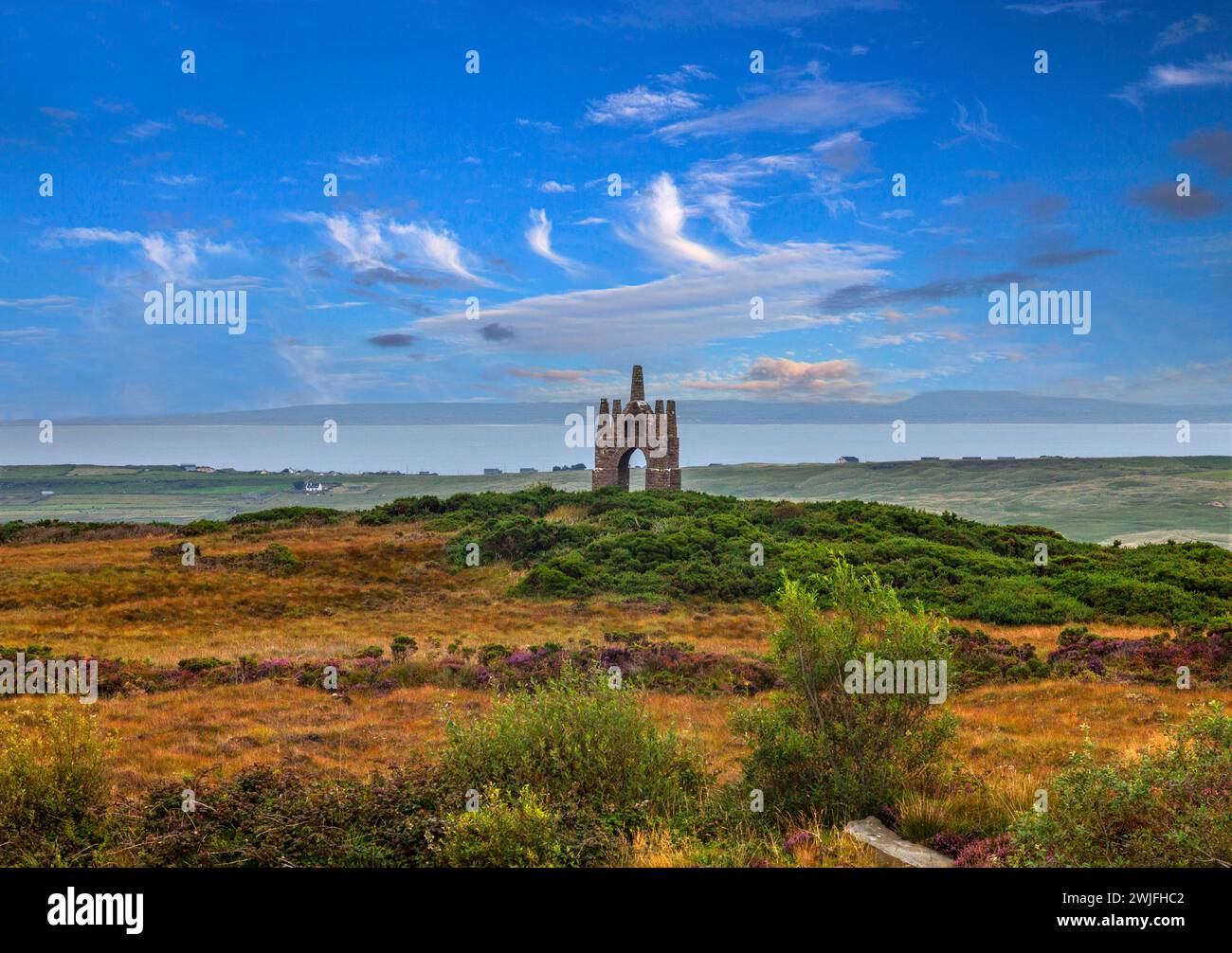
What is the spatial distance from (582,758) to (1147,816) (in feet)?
17.8

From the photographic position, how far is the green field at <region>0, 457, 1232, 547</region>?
189ft

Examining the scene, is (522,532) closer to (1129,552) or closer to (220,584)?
(220,584)

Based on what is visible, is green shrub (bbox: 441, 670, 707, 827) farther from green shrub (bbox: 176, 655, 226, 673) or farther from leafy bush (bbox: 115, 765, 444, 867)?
green shrub (bbox: 176, 655, 226, 673)

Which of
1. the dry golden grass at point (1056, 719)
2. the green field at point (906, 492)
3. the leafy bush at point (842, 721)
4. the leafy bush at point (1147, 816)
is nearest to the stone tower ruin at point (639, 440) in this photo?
the green field at point (906, 492)

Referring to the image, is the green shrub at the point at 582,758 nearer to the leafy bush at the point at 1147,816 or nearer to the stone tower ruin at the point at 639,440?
the leafy bush at the point at 1147,816

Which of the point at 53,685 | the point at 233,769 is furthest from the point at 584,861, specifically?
the point at 53,685

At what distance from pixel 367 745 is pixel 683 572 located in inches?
716

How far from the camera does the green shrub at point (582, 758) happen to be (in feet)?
29.2

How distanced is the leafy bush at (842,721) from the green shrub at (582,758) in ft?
3.56

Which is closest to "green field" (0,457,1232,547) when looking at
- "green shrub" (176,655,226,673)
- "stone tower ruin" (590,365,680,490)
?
"stone tower ruin" (590,365,680,490)

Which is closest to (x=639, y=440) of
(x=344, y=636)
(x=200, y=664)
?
(x=344, y=636)

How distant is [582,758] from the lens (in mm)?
9125
